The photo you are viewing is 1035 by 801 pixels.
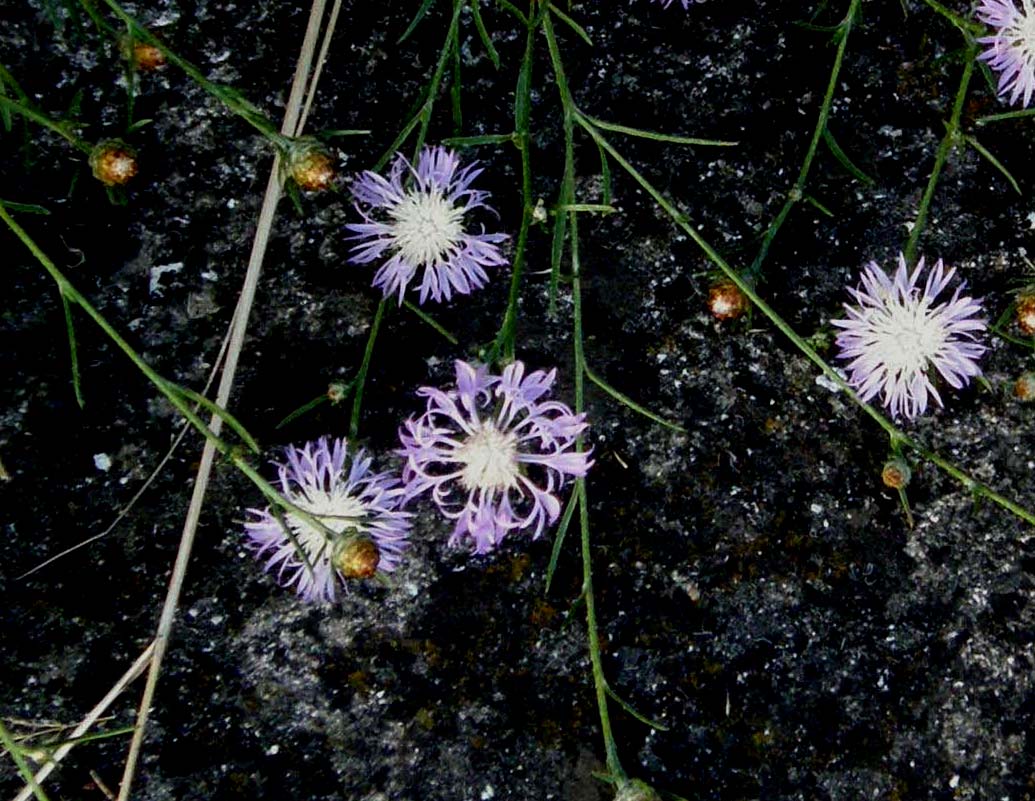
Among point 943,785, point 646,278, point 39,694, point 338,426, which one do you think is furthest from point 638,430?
point 39,694

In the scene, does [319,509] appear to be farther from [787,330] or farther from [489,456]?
[787,330]

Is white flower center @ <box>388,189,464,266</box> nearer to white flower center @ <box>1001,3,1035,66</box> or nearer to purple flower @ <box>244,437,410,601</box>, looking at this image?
purple flower @ <box>244,437,410,601</box>

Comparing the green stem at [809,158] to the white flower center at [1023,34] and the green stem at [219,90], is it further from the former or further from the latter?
the green stem at [219,90]

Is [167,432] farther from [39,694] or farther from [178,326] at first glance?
[39,694]

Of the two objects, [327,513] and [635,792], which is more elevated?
[327,513]

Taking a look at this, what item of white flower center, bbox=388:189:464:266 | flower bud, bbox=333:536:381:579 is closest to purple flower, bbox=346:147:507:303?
white flower center, bbox=388:189:464:266

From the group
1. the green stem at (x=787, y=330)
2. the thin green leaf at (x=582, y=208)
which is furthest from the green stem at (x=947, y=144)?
the thin green leaf at (x=582, y=208)

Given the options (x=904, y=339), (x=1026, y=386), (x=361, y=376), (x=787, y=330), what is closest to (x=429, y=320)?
(x=361, y=376)
